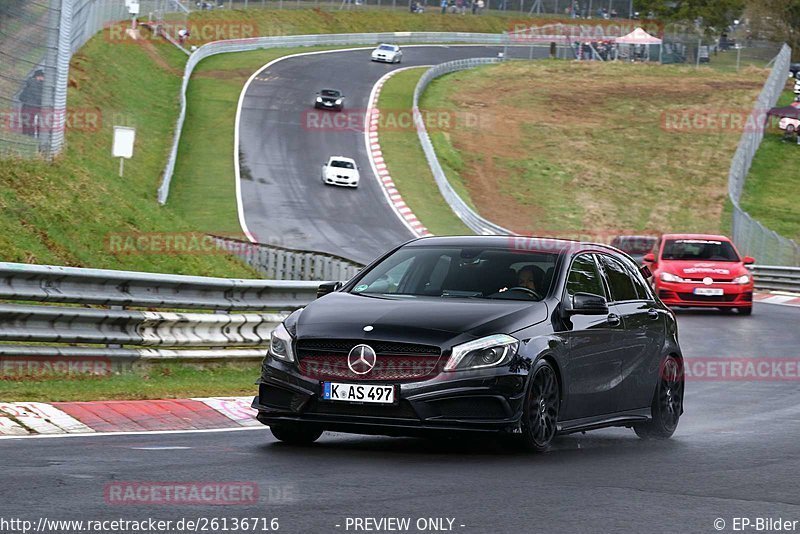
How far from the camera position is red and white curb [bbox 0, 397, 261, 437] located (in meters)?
9.87

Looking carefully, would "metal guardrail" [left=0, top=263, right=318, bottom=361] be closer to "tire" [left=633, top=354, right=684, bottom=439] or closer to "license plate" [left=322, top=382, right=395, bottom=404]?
"license plate" [left=322, top=382, right=395, bottom=404]

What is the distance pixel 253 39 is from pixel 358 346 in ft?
253

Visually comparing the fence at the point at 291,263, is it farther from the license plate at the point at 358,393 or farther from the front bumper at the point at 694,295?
the license plate at the point at 358,393

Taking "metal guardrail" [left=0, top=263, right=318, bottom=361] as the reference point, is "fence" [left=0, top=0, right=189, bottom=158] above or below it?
above

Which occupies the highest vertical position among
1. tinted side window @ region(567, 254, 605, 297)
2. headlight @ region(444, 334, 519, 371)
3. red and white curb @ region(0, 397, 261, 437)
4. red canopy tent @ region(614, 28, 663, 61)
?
red canopy tent @ region(614, 28, 663, 61)

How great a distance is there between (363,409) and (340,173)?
44.1 metres

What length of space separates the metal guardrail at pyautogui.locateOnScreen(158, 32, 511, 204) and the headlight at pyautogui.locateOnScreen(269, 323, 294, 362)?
36.1 m

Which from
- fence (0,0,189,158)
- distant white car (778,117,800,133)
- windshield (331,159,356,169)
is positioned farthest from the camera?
distant white car (778,117,800,133)

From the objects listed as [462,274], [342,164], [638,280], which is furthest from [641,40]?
[462,274]

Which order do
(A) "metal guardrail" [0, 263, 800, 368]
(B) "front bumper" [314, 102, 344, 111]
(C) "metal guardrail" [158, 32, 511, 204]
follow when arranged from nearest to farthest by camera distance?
(A) "metal guardrail" [0, 263, 800, 368], (C) "metal guardrail" [158, 32, 511, 204], (B) "front bumper" [314, 102, 344, 111]

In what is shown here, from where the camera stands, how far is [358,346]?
9.14 m

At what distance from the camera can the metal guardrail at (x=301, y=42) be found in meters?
54.1

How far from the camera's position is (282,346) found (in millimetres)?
9516

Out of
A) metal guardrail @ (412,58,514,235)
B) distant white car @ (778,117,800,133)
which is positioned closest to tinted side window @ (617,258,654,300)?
metal guardrail @ (412,58,514,235)
